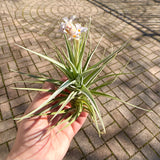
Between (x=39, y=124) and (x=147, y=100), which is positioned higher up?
(x=39, y=124)

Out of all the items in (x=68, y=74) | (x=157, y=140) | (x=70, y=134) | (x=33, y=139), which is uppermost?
(x=68, y=74)

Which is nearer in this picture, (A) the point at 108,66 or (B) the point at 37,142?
(B) the point at 37,142

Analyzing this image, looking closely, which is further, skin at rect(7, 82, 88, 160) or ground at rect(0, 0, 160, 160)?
ground at rect(0, 0, 160, 160)

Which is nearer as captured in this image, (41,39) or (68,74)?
(68,74)

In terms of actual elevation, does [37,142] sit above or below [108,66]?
above

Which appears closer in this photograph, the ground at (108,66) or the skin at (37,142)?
the skin at (37,142)

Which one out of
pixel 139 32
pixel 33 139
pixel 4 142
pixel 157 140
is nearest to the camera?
pixel 33 139

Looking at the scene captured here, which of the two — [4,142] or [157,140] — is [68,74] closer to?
[4,142]

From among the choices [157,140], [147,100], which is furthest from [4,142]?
[147,100]
